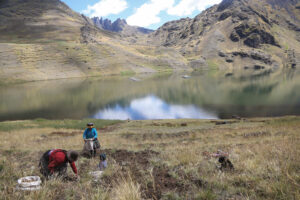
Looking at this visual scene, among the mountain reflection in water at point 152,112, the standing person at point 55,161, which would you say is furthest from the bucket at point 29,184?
the mountain reflection in water at point 152,112

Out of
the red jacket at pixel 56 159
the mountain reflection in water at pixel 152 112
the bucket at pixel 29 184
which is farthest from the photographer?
the mountain reflection in water at pixel 152 112

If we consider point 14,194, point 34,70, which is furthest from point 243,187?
point 34,70

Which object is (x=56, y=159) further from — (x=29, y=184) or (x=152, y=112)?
(x=152, y=112)

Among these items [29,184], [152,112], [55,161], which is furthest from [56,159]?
[152,112]

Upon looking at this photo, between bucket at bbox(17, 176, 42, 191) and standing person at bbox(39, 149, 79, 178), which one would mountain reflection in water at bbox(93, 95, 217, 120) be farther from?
bucket at bbox(17, 176, 42, 191)

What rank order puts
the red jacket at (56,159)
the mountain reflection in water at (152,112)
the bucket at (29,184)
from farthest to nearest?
the mountain reflection in water at (152,112) → the red jacket at (56,159) → the bucket at (29,184)

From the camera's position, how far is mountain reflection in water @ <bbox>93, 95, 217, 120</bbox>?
43647 mm

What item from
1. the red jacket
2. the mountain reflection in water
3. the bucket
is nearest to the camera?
the bucket

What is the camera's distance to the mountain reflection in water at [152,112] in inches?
1718

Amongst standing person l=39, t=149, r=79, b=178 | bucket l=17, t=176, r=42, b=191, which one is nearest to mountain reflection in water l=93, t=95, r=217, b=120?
standing person l=39, t=149, r=79, b=178

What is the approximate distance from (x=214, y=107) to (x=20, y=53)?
152m

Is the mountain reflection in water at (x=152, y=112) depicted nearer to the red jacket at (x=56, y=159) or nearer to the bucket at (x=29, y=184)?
the red jacket at (x=56, y=159)

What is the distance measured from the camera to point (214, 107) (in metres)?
47.8

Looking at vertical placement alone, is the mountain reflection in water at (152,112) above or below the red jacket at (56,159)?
below
